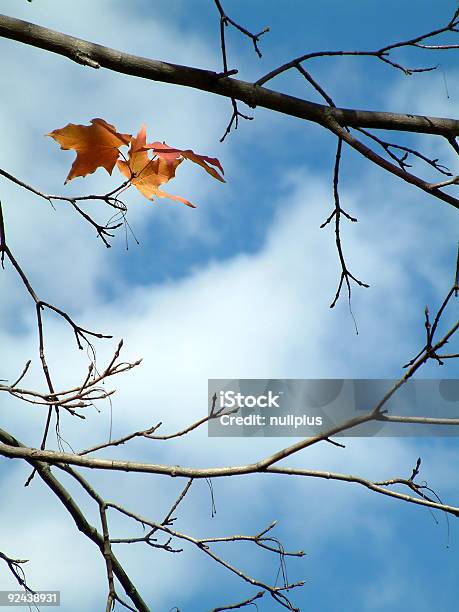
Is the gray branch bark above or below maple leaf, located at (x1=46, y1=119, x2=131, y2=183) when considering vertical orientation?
above

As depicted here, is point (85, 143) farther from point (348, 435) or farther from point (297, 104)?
point (348, 435)

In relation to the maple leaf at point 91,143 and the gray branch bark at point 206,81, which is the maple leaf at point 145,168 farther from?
the gray branch bark at point 206,81

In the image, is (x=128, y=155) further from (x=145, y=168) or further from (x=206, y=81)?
(x=206, y=81)

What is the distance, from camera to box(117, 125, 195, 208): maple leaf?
2.07m

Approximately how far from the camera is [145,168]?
2.11m

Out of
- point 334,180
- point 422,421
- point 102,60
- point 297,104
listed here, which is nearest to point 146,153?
point 102,60

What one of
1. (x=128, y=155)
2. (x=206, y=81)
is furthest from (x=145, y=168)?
(x=206, y=81)

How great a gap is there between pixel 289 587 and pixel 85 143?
1.60 m

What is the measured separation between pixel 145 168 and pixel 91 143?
18cm

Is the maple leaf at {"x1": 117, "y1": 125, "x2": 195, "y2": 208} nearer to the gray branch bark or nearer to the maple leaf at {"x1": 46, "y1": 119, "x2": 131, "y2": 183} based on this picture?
the maple leaf at {"x1": 46, "y1": 119, "x2": 131, "y2": 183}

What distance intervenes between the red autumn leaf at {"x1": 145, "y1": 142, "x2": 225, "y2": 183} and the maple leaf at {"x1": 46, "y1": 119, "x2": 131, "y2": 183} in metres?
0.09

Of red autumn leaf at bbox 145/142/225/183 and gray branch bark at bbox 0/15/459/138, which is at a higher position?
gray branch bark at bbox 0/15/459/138

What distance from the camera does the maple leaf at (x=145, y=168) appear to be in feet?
6.79

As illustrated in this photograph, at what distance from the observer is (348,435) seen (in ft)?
5.82
